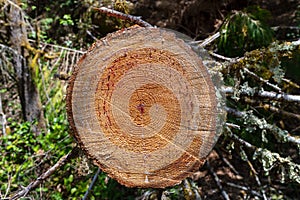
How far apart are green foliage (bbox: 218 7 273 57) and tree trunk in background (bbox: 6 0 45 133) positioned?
1769 mm

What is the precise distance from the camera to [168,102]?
→ 1.67 metres

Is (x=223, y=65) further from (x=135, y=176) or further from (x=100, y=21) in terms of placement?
(x=100, y=21)

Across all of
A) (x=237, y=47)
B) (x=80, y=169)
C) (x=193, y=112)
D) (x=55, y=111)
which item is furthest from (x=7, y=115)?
(x=193, y=112)

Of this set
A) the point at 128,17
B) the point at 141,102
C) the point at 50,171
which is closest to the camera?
the point at 141,102

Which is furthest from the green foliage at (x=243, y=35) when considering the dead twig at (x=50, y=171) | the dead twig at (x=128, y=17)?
the dead twig at (x=50, y=171)

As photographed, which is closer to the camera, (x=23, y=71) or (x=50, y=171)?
(x=50, y=171)

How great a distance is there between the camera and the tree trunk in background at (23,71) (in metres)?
3.11

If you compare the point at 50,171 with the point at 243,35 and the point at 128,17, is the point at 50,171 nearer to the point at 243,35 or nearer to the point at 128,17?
the point at 128,17

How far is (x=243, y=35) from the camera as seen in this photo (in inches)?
127

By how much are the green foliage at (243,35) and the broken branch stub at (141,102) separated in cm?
164

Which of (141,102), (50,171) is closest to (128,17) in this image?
(141,102)

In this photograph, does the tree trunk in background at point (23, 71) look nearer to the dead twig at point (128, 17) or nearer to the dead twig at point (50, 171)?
the dead twig at point (128, 17)

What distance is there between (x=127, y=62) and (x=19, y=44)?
1.87m

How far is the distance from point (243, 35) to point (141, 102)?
1.89 m
